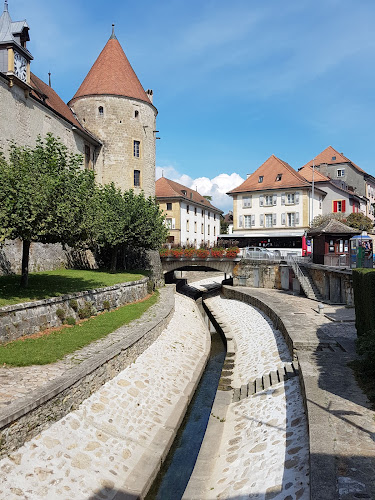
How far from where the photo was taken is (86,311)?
16.6 metres

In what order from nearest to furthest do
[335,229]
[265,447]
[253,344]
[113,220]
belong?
[265,447]
[253,344]
[113,220]
[335,229]

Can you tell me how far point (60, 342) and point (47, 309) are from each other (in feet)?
6.17

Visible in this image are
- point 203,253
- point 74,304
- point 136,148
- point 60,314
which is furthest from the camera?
point 203,253

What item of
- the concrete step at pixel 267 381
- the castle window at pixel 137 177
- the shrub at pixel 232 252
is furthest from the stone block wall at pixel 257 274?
the concrete step at pixel 267 381

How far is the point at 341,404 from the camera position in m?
8.30

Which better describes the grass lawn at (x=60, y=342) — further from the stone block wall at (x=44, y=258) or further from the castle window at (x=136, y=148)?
the castle window at (x=136, y=148)

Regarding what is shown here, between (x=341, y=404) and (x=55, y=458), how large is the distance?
232 inches

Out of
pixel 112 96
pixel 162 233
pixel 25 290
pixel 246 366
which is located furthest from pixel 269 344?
pixel 112 96

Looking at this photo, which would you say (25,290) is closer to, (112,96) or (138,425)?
(138,425)

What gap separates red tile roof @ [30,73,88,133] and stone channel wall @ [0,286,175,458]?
20569 mm

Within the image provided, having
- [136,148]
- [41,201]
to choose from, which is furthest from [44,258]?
[136,148]

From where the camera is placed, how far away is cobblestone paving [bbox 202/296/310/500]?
700 cm

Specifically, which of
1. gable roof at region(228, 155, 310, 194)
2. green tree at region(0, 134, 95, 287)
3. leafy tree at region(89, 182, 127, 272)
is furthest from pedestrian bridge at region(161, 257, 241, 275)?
green tree at region(0, 134, 95, 287)

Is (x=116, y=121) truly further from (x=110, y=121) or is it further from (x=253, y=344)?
(x=253, y=344)
